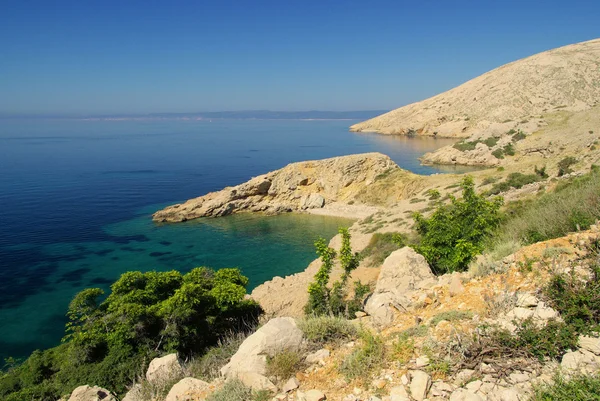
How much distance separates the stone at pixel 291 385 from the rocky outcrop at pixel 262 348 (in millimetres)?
→ 428

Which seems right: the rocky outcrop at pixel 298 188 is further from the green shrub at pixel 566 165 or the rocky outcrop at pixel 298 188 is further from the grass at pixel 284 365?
the grass at pixel 284 365

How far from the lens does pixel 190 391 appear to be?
596 centimetres

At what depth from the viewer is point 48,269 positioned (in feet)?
92.6

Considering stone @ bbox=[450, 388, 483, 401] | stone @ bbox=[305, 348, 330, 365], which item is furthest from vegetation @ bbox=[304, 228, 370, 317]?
stone @ bbox=[450, 388, 483, 401]

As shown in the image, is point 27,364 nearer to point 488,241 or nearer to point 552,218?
point 488,241

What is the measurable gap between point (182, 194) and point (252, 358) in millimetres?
50495

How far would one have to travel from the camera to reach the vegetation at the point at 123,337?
1119 centimetres

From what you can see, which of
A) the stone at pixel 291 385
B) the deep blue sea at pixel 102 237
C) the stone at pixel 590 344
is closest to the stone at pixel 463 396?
the stone at pixel 590 344

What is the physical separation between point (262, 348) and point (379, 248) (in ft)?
61.8

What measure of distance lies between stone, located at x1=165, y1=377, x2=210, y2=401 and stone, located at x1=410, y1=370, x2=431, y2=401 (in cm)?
329

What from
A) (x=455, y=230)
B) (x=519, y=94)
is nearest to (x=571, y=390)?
(x=455, y=230)

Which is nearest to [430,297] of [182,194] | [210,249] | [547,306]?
[547,306]

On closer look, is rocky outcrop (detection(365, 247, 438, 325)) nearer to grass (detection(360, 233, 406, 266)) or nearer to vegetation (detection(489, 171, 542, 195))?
grass (detection(360, 233, 406, 266))

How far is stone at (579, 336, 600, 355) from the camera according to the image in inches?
176
